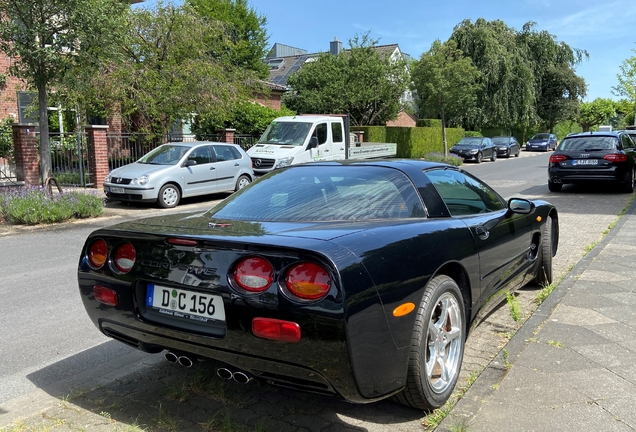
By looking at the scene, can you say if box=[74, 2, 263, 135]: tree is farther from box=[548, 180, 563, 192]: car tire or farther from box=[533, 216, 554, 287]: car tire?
box=[533, 216, 554, 287]: car tire

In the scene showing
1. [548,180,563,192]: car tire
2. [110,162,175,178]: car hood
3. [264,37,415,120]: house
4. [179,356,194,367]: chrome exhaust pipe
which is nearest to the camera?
[179,356,194,367]: chrome exhaust pipe

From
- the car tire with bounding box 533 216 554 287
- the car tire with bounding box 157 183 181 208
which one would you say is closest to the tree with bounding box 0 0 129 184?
the car tire with bounding box 157 183 181 208

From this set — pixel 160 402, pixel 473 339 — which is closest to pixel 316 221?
pixel 160 402

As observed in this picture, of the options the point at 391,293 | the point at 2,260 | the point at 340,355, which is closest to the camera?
the point at 340,355

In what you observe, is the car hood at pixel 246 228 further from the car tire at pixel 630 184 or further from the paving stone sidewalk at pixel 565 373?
the car tire at pixel 630 184

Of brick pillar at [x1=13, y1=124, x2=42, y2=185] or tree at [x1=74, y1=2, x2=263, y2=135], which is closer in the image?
brick pillar at [x1=13, y1=124, x2=42, y2=185]

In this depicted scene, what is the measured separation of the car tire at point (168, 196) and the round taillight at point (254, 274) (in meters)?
11.0

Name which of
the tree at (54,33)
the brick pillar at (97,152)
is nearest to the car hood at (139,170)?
the tree at (54,33)

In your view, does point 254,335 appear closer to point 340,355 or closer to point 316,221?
point 340,355

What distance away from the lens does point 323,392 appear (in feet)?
8.23

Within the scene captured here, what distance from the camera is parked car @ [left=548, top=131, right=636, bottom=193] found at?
13484mm

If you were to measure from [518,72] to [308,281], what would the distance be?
4351 cm

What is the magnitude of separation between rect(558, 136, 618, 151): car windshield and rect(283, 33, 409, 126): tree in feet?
57.5

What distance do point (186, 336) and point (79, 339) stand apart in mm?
2060
